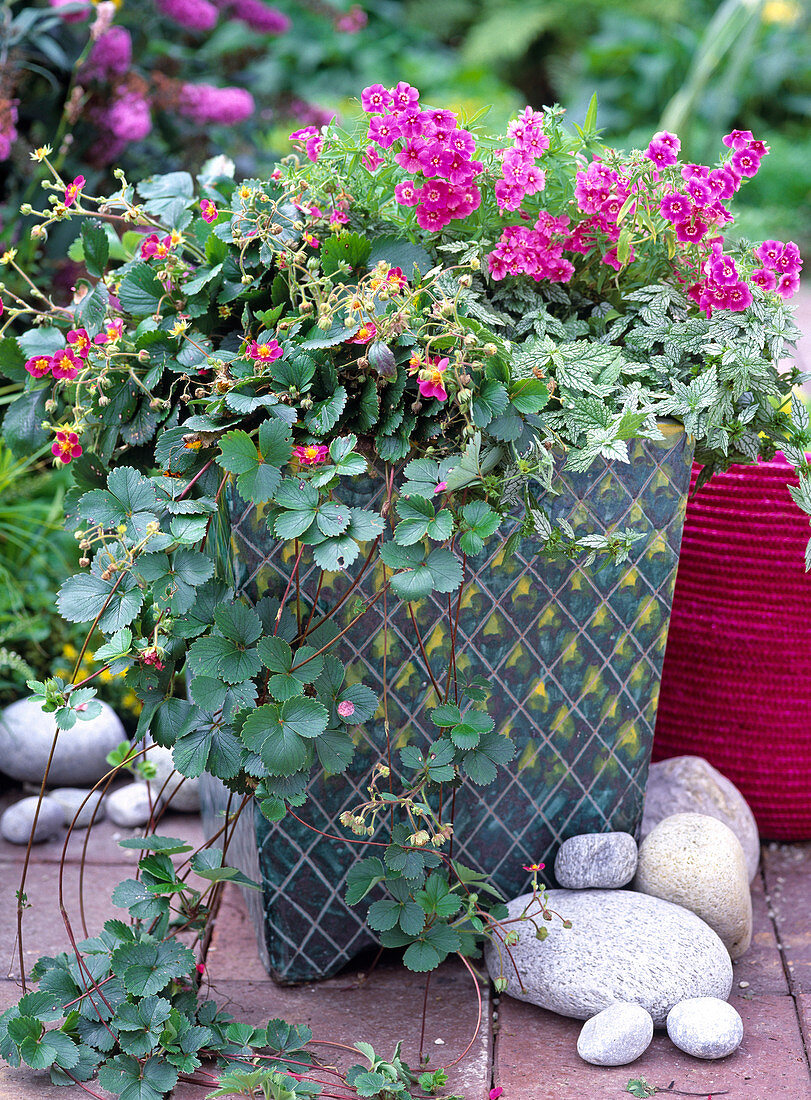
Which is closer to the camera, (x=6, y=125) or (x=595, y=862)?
(x=595, y=862)

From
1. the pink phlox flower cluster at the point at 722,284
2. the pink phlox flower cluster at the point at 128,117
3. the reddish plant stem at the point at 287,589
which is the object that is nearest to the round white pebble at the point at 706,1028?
the reddish plant stem at the point at 287,589

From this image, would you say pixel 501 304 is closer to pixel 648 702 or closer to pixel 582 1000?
pixel 648 702

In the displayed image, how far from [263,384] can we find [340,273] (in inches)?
8.8

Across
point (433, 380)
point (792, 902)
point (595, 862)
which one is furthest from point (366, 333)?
point (792, 902)

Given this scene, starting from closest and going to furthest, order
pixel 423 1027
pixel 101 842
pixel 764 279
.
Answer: pixel 423 1027
pixel 764 279
pixel 101 842

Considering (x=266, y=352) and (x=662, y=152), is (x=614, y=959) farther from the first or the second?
(x=662, y=152)

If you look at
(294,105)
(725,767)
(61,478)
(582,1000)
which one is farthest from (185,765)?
(294,105)

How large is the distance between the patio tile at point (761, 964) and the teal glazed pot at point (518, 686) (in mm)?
288

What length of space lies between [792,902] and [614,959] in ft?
1.65

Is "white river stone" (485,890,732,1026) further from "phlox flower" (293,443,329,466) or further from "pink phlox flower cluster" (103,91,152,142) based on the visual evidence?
"pink phlox flower cluster" (103,91,152,142)

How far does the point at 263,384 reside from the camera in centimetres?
144

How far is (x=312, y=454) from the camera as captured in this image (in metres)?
1.35

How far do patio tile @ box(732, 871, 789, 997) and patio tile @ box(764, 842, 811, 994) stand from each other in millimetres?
13

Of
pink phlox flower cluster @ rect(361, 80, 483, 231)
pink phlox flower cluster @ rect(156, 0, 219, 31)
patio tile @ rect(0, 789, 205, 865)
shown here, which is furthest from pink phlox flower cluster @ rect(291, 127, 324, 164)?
pink phlox flower cluster @ rect(156, 0, 219, 31)
